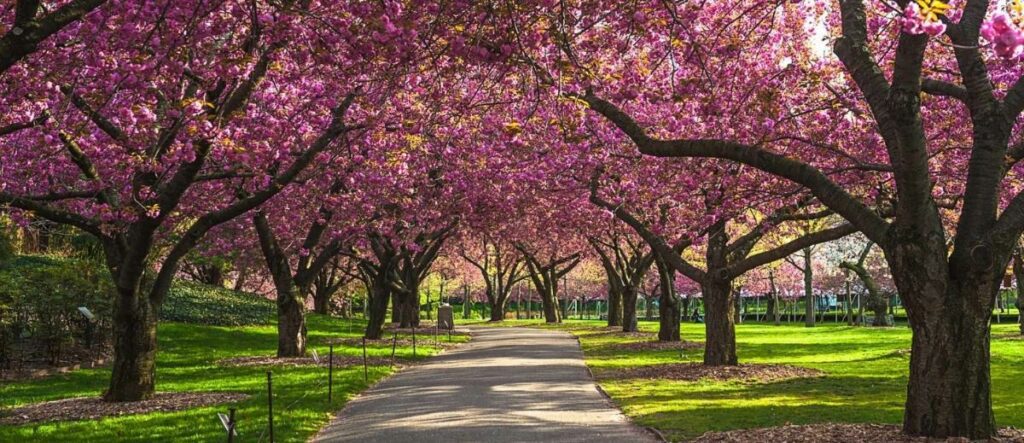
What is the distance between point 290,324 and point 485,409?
10.6 metres

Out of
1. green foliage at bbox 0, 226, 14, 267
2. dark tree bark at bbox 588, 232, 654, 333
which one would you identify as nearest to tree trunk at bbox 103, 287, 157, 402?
green foliage at bbox 0, 226, 14, 267

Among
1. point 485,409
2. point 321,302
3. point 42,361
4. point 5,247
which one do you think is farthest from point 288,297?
point 321,302

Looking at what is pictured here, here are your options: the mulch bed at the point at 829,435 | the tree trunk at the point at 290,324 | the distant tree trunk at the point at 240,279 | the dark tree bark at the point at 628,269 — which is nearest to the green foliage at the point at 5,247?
the tree trunk at the point at 290,324

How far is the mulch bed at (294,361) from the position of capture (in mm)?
19938

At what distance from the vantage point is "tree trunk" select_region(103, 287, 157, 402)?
13.1 metres

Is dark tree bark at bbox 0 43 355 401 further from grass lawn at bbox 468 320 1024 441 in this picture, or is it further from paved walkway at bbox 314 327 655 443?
grass lawn at bbox 468 320 1024 441

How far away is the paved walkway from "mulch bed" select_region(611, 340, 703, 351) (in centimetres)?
693

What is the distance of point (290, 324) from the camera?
21391 millimetres

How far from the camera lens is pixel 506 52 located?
8.66m

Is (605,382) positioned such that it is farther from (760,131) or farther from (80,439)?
(80,439)

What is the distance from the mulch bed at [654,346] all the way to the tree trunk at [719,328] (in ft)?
23.8

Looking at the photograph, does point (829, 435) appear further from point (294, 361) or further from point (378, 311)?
point (378, 311)

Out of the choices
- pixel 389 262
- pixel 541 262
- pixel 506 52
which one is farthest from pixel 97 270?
pixel 541 262

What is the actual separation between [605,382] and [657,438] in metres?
6.37
